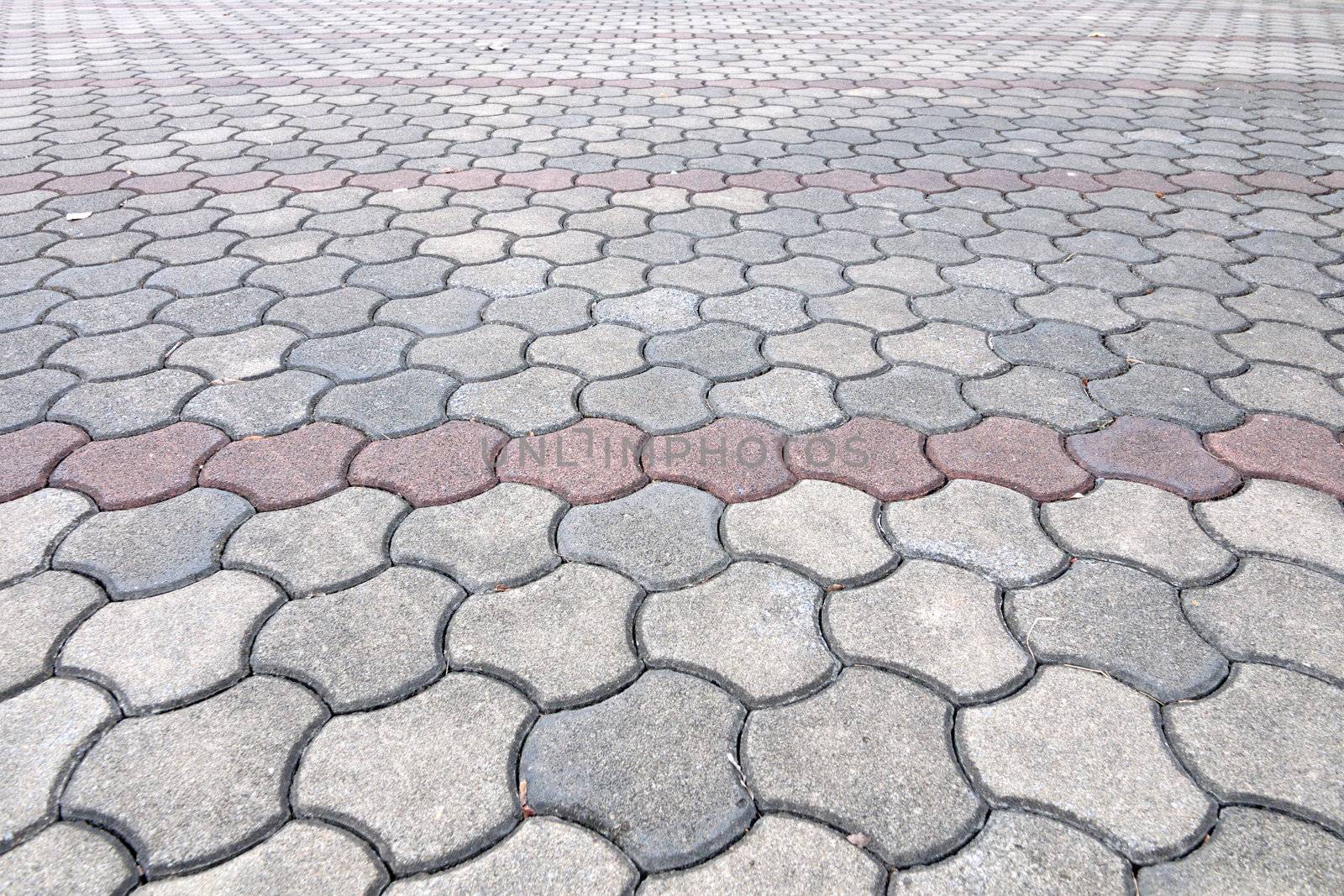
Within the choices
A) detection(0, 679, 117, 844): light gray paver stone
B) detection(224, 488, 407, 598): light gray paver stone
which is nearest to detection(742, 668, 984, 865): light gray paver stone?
detection(224, 488, 407, 598): light gray paver stone

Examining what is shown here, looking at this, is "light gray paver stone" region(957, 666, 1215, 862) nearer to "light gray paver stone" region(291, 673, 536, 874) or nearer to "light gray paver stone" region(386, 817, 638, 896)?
"light gray paver stone" region(386, 817, 638, 896)

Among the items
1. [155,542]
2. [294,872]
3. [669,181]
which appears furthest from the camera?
[669,181]

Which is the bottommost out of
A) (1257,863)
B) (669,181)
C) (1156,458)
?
(1257,863)

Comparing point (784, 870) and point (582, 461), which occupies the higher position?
point (582, 461)

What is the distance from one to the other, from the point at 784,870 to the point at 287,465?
4.73 feet

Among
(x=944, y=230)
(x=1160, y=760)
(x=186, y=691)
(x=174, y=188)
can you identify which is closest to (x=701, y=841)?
(x=1160, y=760)

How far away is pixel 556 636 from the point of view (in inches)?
64.4

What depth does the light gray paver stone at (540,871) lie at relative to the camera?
1233 millimetres

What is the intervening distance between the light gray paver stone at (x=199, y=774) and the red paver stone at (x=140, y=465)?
68 cm

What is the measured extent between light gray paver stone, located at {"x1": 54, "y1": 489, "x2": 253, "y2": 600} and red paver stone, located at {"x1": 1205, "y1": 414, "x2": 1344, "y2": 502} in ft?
7.44

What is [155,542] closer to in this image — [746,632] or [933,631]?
[746,632]

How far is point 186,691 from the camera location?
1.52 metres

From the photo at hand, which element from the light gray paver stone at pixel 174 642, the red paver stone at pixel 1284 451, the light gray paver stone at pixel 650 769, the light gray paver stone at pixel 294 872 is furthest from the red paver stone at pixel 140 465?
the red paver stone at pixel 1284 451

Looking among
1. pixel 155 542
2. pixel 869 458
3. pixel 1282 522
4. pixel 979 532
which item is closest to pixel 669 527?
pixel 869 458
